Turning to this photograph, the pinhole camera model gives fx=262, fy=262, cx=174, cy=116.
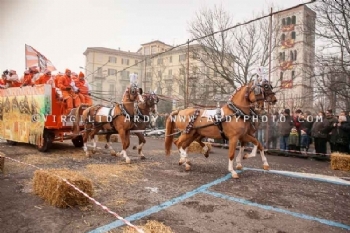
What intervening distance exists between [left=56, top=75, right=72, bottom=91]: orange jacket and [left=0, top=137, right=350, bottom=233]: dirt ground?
3474mm

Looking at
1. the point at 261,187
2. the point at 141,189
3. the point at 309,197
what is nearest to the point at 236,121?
the point at 261,187

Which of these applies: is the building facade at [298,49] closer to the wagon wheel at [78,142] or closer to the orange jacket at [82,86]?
the orange jacket at [82,86]

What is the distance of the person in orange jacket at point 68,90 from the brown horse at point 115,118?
0.46m

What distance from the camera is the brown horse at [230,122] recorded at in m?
6.44

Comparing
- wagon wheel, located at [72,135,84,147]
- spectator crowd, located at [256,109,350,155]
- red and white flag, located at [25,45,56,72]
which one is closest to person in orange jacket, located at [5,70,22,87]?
red and white flag, located at [25,45,56,72]

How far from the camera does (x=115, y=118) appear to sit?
863cm

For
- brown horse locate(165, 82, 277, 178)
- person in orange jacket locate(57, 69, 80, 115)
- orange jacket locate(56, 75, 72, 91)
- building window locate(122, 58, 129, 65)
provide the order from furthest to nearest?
building window locate(122, 58, 129, 65), orange jacket locate(56, 75, 72, 91), person in orange jacket locate(57, 69, 80, 115), brown horse locate(165, 82, 277, 178)

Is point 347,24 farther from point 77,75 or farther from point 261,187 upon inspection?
point 77,75

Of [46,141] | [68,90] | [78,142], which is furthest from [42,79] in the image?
[78,142]

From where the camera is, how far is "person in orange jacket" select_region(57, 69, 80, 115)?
32.3ft

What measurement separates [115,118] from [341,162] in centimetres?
706

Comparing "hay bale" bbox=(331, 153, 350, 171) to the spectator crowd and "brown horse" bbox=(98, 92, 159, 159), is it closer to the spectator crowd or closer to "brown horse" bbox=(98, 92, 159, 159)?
the spectator crowd

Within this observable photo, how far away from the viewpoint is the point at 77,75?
1076 centimetres

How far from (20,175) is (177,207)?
4.24 meters
